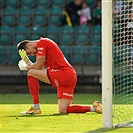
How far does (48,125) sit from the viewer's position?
31.2 ft

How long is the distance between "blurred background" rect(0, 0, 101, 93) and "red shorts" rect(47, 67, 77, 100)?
7177mm

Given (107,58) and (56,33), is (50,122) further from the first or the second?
(56,33)

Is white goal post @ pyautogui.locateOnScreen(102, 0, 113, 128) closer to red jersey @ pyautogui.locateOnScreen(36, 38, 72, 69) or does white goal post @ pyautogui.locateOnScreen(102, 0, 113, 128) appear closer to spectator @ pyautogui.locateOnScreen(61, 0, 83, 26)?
red jersey @ pyautogui.locateOnScreen(36, 38, 72, 69)

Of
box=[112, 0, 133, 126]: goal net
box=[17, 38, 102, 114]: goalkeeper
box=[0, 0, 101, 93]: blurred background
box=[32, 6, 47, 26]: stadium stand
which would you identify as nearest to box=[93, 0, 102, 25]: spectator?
box=[0, 0, 101, 93]: blurred background

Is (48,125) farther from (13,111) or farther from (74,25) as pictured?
(74,25)

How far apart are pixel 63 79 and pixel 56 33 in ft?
30.1

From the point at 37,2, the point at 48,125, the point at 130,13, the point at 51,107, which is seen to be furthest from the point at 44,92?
the point at 48,125

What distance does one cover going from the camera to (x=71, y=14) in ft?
67.4

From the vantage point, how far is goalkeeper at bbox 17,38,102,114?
1116 centimetres

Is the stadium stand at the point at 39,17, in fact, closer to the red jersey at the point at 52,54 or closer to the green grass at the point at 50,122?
the green grass at the point at 50,122

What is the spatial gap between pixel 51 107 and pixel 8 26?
8.45 meters

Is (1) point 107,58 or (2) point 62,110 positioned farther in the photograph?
(2) point 62,110

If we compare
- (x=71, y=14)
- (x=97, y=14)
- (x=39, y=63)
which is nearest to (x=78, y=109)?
(x=39, y=63)

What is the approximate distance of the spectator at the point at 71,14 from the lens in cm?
2053
